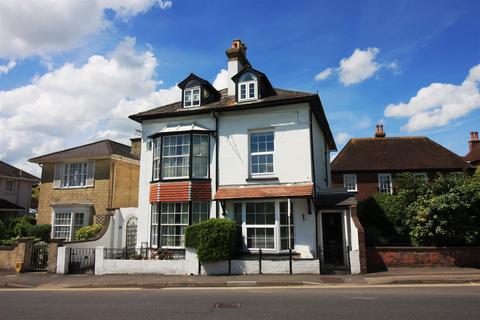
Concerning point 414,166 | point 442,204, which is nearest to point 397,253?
point 442,204

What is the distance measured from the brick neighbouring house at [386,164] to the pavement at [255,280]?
15.7m

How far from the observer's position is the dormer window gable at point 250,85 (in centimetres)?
1769

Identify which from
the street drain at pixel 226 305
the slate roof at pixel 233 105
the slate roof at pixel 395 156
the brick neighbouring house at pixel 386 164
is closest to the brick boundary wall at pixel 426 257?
the slate roof at pixel 233 105

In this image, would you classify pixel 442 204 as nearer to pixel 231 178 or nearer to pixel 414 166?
pixel 231 178

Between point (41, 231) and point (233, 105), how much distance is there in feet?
52.2

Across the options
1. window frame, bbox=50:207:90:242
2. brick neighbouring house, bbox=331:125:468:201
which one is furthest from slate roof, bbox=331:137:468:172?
window frame, bbox=50:207:90:242

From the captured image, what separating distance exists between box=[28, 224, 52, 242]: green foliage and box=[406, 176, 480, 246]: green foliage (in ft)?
71.2

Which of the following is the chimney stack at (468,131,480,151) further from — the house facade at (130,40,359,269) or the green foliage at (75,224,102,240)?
the green foliage at (75,224,102,240)

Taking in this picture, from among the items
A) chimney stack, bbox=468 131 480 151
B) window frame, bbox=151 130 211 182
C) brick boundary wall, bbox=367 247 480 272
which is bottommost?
brick boundary wall, bbox=367 247 480 272

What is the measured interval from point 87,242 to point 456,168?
89.2ft

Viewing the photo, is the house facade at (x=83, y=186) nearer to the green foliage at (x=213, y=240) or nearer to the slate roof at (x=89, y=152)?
the slate roof at (x=89, y=152)

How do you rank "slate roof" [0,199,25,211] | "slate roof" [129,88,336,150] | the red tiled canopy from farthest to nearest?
"slate roof" [0,199,25,211], "slate roof" [129,88,336,150], the red tiled canopy

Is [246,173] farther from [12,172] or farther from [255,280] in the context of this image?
[12,172]

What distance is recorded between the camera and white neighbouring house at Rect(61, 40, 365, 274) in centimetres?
1591
